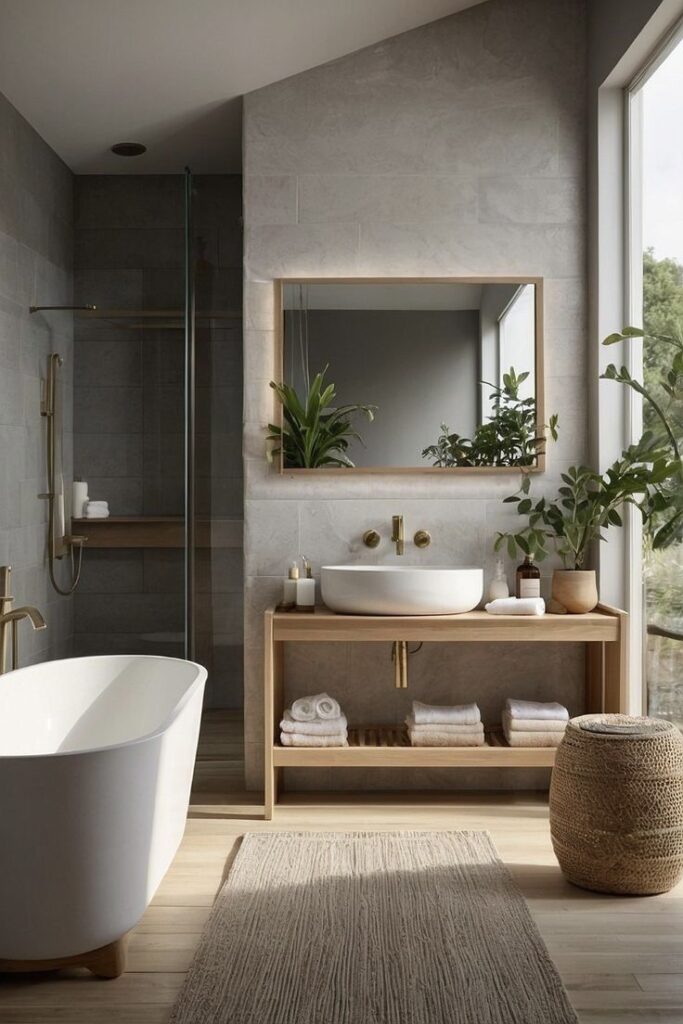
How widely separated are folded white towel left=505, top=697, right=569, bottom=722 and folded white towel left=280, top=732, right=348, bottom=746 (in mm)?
646

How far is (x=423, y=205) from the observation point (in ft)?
12.7

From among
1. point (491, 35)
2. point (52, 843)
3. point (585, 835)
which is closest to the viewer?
point (52, 843)

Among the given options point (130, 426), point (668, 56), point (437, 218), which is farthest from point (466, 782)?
point (668, 56)

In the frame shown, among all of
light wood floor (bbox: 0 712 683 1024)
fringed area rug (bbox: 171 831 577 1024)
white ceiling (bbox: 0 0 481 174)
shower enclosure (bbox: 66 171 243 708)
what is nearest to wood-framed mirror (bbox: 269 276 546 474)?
shower enclosure (bbox: 66 171 243 708)

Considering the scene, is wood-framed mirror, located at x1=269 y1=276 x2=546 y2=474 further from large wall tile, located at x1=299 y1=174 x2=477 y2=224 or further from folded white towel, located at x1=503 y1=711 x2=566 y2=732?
folded white towel, located at x1=503 y1=711 x2=566 y2=732

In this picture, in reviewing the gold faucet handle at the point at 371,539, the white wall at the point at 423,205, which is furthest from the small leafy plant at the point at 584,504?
the gold faucet handle at the point at 371,539

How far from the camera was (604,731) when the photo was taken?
286cm

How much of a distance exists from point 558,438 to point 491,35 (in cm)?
162

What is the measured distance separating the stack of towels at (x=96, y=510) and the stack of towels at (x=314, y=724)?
1.08 metres

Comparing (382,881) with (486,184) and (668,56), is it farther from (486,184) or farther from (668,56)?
(668,56)

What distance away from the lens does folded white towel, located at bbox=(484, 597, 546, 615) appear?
140 inches

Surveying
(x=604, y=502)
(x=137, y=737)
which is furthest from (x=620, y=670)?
(x=137, y=737)

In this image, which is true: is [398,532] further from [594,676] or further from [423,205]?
[423,205]

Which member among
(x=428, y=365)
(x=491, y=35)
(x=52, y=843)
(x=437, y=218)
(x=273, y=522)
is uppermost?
(x=491, y=35)
